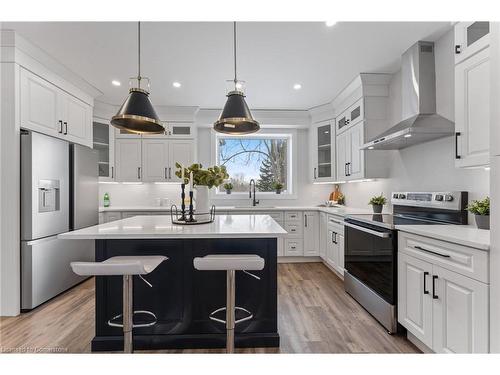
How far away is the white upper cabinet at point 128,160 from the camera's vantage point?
4.42m

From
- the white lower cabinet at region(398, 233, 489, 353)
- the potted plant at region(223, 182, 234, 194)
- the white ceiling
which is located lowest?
the white lower cabinet at region(398, 233, 489, 353)

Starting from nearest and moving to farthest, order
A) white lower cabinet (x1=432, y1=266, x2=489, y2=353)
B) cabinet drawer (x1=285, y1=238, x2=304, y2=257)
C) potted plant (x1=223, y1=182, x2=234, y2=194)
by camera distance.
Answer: white lower cabinet (x1=432, y1=266, x2=489, y2=353)
cabinet drawer (x1=285, y1=238, x2=304, y2=257)
potted plant (x1=223, y1=182, x2=234, y2=194)

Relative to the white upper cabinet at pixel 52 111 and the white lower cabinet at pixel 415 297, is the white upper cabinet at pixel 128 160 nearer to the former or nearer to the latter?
the white upper cabinet at pixel 52 111

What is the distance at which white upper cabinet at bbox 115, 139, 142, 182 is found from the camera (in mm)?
4422

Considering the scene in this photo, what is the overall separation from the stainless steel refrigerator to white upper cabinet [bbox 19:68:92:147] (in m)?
0.17

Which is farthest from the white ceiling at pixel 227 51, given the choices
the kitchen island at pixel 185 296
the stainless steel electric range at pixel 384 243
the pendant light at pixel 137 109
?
the kitchen island at pixel 185 296

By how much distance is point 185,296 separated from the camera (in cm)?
196

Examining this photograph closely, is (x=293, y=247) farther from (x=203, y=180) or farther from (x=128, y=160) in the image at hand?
(x=128, y=160)

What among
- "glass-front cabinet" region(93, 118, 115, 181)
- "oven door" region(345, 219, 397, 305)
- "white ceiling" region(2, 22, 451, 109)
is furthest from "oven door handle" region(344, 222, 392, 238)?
"glass-front cabinet" region(93, 118, 115, 181)

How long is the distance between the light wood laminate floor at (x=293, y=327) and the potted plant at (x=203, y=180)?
1.16m

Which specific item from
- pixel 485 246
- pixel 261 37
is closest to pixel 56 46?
pixel 261 37

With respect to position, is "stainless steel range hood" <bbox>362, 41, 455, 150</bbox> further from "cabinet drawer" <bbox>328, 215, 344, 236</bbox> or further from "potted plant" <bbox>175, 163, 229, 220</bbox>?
"potted plant" <bbox>175, 163, 229, 220</bbox>

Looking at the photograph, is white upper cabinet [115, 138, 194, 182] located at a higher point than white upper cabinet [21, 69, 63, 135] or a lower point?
lower
